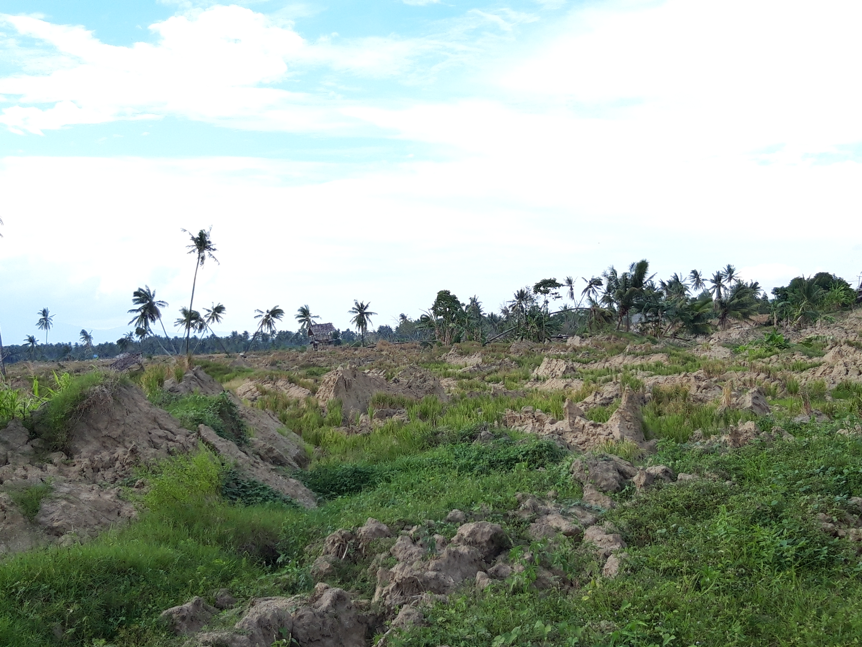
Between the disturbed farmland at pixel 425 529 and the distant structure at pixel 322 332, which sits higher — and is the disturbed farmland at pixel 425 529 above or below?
below

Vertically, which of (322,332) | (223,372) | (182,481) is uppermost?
(322,332)

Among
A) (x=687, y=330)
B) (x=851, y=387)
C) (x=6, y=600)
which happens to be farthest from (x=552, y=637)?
(x=687, y=330)

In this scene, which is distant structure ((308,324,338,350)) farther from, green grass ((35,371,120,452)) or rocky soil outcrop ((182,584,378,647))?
rocky soil outcrop ((182,584,378,647))

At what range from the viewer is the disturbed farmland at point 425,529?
4.97m

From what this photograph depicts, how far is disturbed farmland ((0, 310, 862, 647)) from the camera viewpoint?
16.3 ft

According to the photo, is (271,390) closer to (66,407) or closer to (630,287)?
(66,407)

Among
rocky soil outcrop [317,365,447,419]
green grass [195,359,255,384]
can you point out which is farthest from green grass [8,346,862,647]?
green grass [195,359,255,384]

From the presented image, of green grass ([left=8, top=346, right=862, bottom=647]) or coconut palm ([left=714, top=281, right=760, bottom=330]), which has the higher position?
coconut palm ([left=714, top=281, right=760, bottom=330])

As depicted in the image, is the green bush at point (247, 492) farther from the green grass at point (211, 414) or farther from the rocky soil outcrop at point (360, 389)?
the rocky soil outcrop at point (360, 389)

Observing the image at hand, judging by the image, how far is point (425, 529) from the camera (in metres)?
6.86

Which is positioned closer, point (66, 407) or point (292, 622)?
point (292, 622)

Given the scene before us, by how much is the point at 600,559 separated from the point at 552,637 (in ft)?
5.33

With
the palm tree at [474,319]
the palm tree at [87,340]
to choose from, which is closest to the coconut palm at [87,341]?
the palm tree at [87,340]

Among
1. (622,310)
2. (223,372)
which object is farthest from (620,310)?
(223,372)
